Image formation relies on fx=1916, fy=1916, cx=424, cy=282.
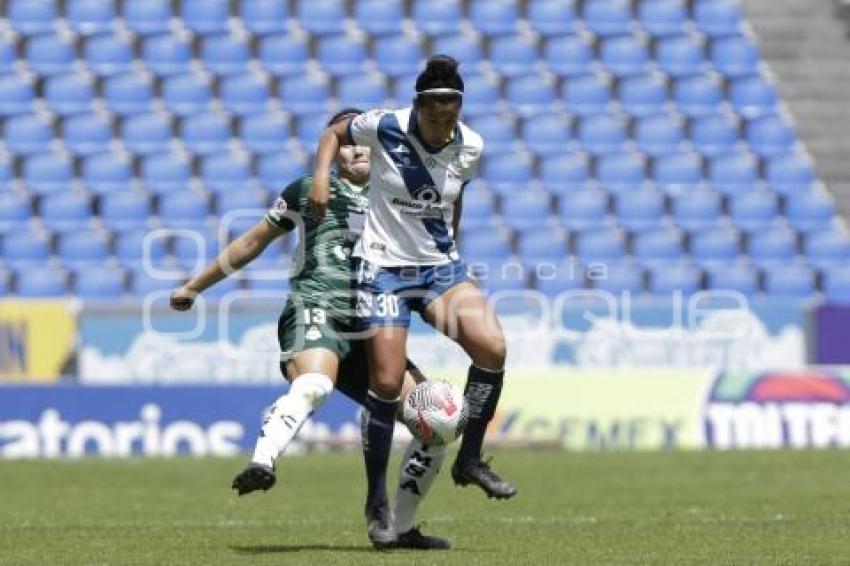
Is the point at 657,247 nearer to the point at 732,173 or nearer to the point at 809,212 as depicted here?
the point at 732,173

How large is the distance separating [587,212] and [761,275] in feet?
7.68

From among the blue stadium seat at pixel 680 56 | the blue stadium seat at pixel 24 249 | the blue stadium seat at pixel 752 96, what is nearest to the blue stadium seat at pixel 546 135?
the blue stadium seat at pixel 680 56

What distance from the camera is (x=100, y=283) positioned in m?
22.2

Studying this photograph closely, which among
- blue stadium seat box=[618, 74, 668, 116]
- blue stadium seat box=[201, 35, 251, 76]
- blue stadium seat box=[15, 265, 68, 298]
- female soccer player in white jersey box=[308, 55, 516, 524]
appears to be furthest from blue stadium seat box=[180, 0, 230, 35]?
female soccer player in white jersey box=[308, 55, 516, 524]

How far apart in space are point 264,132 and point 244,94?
0.70 m

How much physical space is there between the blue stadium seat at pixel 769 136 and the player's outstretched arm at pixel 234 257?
1698 cm

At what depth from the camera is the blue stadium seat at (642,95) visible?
26.0 m

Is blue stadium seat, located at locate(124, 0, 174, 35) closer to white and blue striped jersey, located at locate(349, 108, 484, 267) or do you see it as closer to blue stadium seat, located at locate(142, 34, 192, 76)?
blue stadium seat, located at locate(142, 34, 192, 76)

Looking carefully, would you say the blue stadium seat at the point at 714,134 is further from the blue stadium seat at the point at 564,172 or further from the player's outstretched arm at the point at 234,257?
the player's outstretched arm at the point at 234,257

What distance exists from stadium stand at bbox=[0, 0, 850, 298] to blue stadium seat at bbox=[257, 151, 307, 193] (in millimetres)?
21

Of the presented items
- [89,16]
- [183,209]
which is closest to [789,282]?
[183,209]

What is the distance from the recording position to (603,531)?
1032 centimetres

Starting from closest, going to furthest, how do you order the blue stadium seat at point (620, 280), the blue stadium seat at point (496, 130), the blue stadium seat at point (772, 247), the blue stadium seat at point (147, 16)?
the blue stadium seat at point (620, 280), the blue stadium seat at point (772, 247), the blue stadium seat at point (496, 130), the blue stadium seat at point (147, 16)

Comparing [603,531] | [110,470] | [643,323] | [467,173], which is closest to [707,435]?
[643,323]
